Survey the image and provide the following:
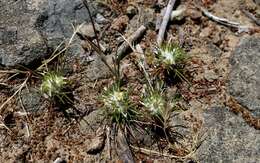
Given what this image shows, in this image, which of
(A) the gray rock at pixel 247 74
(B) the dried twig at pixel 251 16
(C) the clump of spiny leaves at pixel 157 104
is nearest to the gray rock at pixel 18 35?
(C) the clump of spiny leaves at pixel 157 104

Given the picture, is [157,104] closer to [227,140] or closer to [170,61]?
[170,61]

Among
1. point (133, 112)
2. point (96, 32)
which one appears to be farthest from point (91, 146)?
point (96, 32)

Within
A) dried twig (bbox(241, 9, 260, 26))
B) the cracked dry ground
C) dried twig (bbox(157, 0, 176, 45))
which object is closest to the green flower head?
the cracked dry ground

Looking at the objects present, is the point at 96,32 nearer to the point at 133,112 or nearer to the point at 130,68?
the point at 130,68

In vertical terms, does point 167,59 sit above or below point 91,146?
above

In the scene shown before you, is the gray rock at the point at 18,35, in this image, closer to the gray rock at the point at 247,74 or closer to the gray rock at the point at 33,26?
the gray rock at the point at 33,26

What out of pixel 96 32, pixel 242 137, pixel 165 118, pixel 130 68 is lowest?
pixel 242 137

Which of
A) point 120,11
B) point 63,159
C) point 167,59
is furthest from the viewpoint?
point 120,11

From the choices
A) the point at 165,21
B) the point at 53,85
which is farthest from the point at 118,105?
the point at 165,21
